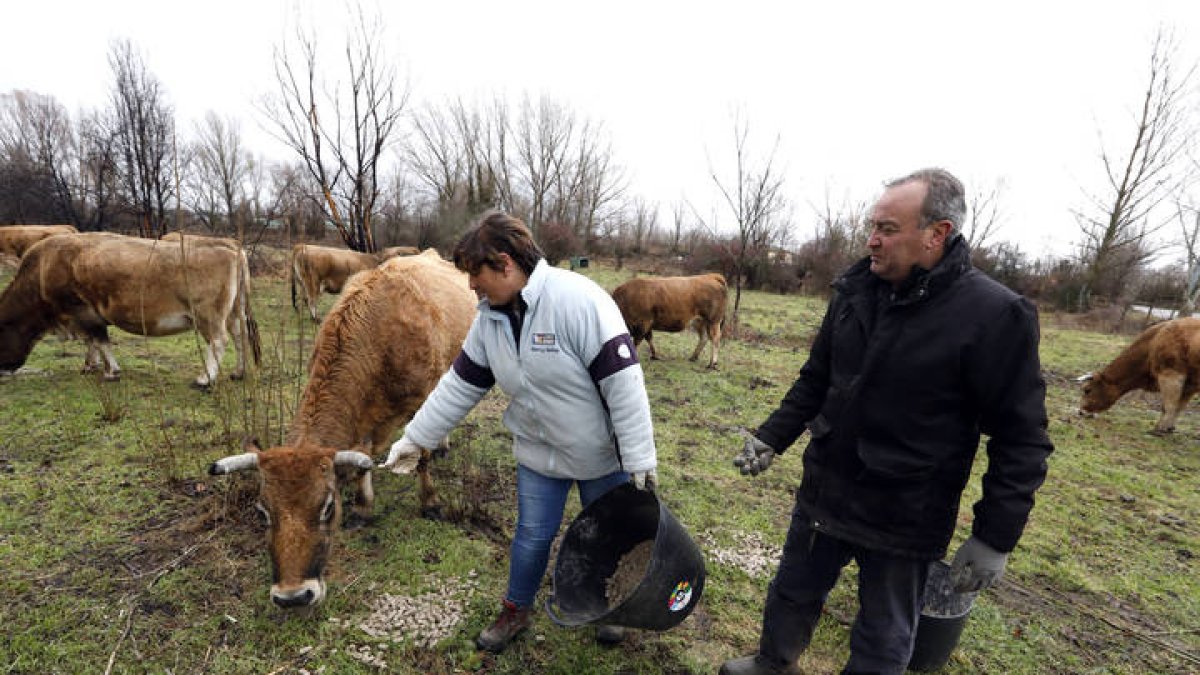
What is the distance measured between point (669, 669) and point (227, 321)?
7.06 meters

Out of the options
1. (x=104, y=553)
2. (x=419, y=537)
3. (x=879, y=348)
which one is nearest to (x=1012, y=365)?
(x=879, y=348)

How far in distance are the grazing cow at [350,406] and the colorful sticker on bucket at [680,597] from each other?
184 centimetres

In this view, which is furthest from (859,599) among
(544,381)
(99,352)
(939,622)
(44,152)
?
(44,152)

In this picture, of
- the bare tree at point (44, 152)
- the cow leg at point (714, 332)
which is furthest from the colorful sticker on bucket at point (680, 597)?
the bare tree at point (44, 152)

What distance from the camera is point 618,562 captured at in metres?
2.78

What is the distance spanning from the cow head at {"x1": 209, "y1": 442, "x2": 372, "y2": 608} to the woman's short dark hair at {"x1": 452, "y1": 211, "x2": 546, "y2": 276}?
1.50m

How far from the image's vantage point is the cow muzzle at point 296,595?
7.78 ft

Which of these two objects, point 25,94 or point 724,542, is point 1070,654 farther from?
point 25,94

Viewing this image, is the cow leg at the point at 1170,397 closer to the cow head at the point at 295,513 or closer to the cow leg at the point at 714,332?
the cow leg at the point at 714,332

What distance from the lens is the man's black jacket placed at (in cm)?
167

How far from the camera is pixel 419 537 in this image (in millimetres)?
3633

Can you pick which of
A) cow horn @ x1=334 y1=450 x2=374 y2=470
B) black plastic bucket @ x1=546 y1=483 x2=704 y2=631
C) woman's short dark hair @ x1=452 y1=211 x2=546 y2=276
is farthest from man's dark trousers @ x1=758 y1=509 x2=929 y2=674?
cow horn @ x1=334 y1=450 x2=374 y2=470

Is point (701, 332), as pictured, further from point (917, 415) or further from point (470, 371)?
point (917, 415)

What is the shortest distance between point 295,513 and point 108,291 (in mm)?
5712
